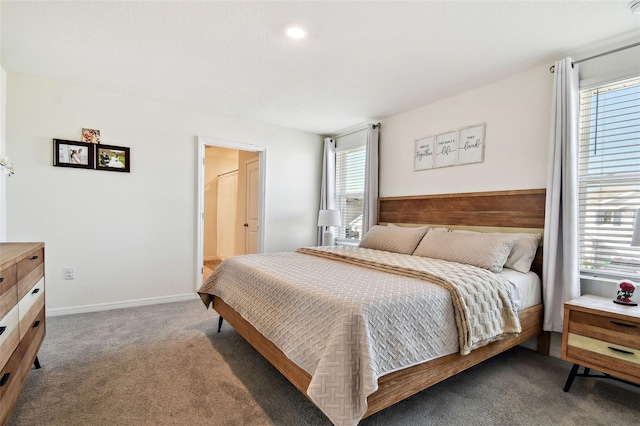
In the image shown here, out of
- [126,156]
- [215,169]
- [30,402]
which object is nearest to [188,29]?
[126,156]

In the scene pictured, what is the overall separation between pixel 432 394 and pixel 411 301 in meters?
0.77

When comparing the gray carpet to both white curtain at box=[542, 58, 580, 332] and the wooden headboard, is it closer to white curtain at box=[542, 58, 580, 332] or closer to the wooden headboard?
white curtain at box=[542, 58, 580, 332]

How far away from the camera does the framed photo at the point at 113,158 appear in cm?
333

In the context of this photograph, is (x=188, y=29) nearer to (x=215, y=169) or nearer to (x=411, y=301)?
(x=411, y=301)

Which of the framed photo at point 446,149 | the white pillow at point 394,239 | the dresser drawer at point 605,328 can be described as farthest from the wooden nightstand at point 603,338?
the framed photo at point 446,149

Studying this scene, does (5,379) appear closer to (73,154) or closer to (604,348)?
(73,154)

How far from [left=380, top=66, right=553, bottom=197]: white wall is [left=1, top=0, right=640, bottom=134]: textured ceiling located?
15cm

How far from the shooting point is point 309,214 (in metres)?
4.94

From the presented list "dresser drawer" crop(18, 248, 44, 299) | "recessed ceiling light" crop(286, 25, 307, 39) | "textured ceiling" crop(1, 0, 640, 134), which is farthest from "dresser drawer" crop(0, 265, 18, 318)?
"recessed ceiling light" crop(286, 25, 307, 39)

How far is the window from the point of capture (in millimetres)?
2193

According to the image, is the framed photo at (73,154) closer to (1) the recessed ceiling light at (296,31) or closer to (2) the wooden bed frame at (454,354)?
(2) the wooden bed frame at (454,354)

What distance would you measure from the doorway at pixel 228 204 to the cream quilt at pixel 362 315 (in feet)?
10.3

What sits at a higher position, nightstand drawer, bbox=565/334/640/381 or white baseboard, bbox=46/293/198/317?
nightstand drawer, bbox=565/334/640/381

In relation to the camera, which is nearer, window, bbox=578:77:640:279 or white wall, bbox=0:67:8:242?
window, bbox=578:77:640:279
